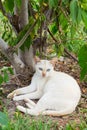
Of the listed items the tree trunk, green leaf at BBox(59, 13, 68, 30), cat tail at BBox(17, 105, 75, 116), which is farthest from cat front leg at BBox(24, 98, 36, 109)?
green leaf at BBox(59, 13, 68, 30)

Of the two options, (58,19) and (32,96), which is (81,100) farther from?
(58,19)

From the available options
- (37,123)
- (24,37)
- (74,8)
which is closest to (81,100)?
(37,123)

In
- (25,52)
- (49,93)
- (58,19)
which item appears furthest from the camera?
(25,52)

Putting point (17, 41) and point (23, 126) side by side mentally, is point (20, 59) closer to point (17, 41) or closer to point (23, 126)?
point (17, 41)

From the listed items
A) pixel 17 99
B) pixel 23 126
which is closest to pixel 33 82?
pixel 17 99

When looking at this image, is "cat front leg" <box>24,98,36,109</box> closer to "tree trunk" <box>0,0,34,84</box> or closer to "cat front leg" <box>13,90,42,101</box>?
"cat front leg" <box>13,90,42,101</box>

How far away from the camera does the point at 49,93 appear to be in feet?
10.5

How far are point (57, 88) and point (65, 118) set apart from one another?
1.09 ft

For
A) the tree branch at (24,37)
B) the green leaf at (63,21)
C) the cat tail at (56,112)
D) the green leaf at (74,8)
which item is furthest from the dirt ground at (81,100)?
the green leaf at (74,8)

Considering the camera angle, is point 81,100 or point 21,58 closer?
point 81,100

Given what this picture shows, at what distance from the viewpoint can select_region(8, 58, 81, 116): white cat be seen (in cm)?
305

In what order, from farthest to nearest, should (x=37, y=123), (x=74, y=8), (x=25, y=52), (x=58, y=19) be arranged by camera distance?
(x=25, y=52), (x=58, y=19), (x=37, y=123), (x=74, y=8)

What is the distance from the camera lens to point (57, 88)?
3.21 metres

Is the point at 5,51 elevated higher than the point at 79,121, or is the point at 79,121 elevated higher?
the point at 5,51
